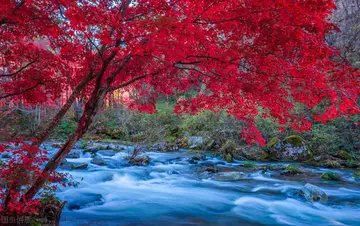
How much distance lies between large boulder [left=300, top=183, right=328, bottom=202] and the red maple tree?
1965mm

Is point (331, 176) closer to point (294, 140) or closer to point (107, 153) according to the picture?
point (294, 140)

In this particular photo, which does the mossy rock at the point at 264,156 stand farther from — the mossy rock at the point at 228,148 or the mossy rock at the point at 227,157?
the mossy rock at the point at 227,157

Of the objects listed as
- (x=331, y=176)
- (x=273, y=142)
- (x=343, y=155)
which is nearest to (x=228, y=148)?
(x=273, y=142)

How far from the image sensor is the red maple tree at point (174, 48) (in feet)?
10.3

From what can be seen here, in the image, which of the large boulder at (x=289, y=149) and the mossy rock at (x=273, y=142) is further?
the mossy rock at (x=273, y=142)

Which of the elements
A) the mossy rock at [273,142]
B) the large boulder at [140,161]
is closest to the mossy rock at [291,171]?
the mossy rock at [273,142]

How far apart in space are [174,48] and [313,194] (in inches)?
204

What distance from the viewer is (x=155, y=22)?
2.97 metres

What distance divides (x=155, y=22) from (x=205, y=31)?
0.96 metres

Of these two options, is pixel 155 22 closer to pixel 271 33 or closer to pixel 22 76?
pixel 271 33

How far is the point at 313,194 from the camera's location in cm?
644

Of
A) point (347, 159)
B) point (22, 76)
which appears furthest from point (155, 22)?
point (347, 159)

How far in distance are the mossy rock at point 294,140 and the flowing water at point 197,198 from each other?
191 cm

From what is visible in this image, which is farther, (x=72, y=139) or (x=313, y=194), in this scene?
(x=313, y=194)
